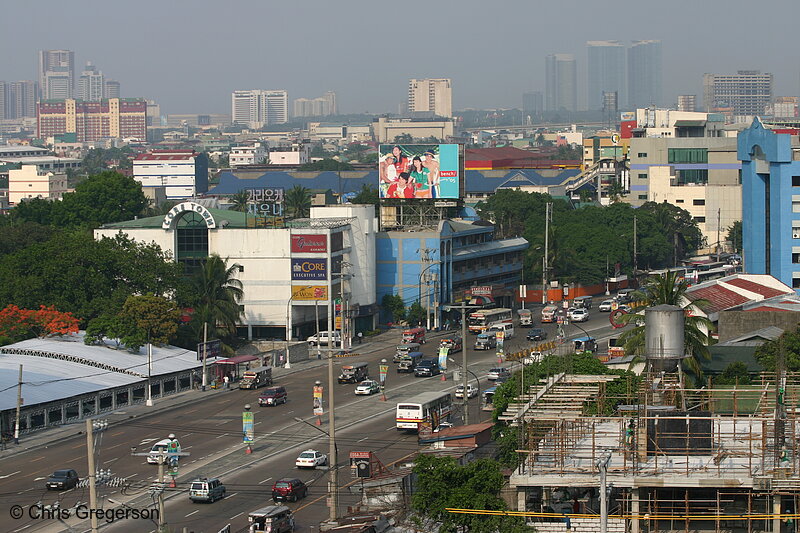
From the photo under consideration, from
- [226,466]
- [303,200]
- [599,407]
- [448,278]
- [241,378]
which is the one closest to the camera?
[599,407]

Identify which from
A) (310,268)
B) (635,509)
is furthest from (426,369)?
(635,509)

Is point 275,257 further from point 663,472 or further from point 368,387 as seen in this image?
point 663,472

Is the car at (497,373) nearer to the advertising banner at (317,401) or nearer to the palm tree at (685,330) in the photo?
the palm tree at (685,330)

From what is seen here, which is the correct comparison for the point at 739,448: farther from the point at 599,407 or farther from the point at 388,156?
the point at 388,156

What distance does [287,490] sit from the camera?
2398 inches

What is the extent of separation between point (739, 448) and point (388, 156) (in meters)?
91.9

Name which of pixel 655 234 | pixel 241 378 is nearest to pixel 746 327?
pixel 241 378

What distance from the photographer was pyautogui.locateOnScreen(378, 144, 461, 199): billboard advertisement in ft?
444

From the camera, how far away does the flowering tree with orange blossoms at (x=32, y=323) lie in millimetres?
97062

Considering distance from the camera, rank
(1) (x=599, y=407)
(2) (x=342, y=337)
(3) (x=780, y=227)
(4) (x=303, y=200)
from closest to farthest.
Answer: (1) (x=599, y=407)
(2) (x=342, y=337)
(3) (x=780, y=227)
(4) (x=303, y=200)

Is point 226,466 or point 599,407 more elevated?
point 599,407

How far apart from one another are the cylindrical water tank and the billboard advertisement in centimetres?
7552

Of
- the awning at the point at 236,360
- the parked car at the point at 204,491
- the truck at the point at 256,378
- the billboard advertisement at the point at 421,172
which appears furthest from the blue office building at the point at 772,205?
the parked car at the point at 204,491

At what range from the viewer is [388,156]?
136500 mm
